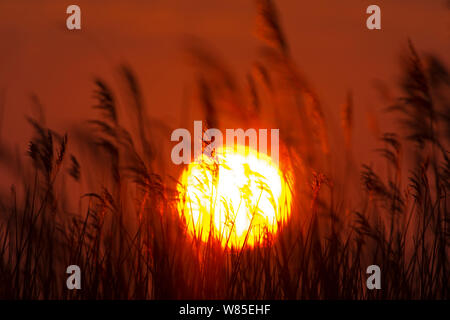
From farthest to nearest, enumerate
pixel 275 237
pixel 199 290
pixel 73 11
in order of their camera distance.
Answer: pixel 73 11
pixel 275 237
pixel 199 290

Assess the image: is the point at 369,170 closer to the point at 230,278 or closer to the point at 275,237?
the point at 275,237

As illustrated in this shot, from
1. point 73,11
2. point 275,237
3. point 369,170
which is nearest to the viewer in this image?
point 275,237

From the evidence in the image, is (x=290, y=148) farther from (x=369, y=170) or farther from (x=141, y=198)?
(x=141, y=198)

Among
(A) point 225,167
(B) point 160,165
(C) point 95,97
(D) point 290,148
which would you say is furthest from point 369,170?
(C) point 95,97

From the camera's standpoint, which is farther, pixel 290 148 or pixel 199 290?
pixel 290 148

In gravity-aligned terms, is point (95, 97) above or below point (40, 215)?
above

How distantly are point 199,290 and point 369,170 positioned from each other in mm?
891

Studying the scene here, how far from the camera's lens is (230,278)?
8.86ft

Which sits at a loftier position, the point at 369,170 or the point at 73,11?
the point at 73,11

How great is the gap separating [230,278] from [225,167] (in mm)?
412

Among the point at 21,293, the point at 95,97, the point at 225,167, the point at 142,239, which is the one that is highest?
the point at 95,97

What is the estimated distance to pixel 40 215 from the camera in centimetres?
287

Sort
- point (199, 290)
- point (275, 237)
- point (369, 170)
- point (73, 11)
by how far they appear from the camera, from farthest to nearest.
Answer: point (73, 11) → point (369, 170) → point (275, 237) → point (199, 290)

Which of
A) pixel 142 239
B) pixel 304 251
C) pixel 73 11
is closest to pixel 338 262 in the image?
pixel 304 251
